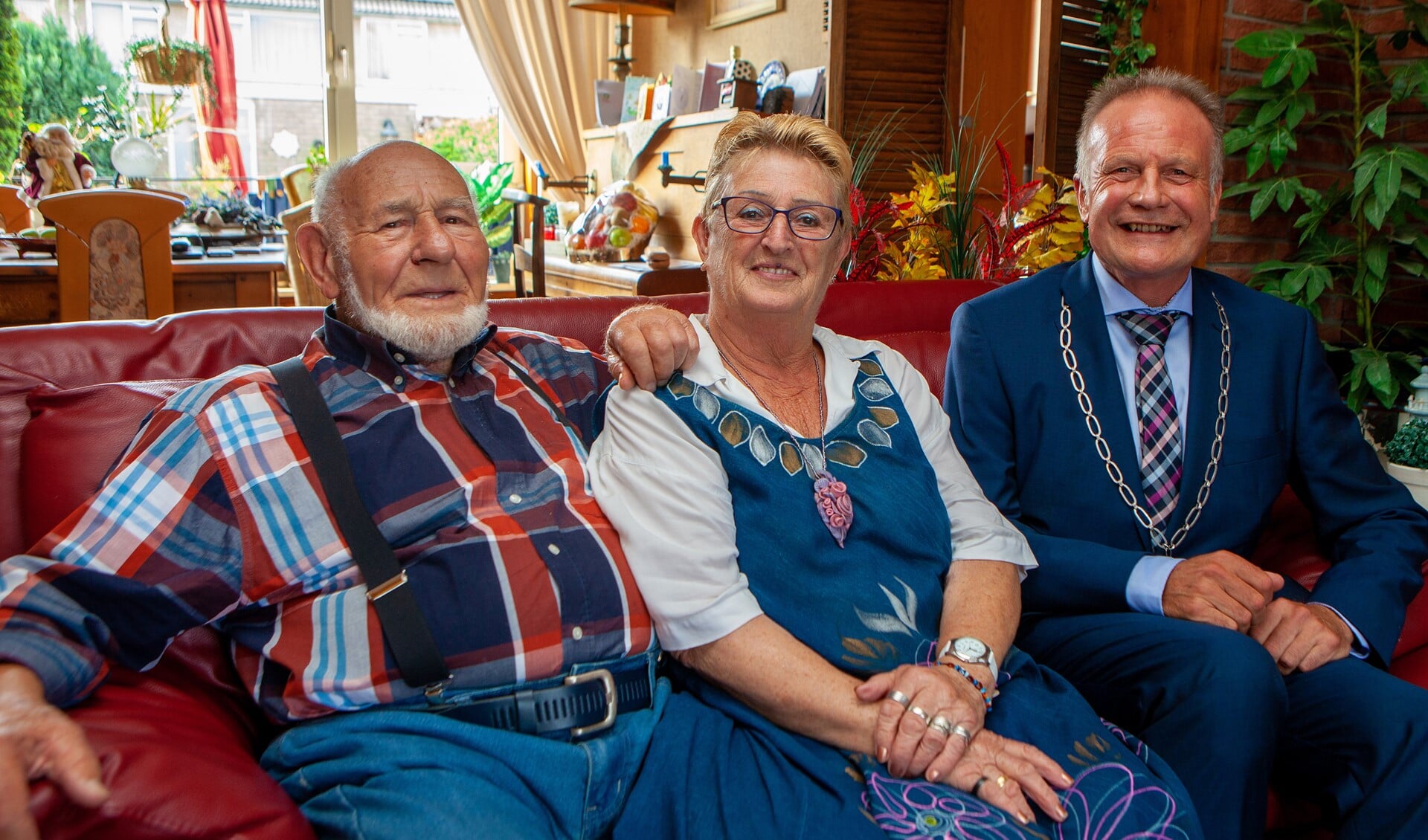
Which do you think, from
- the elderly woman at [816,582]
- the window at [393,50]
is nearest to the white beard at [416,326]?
the elderly woman at [816,582]

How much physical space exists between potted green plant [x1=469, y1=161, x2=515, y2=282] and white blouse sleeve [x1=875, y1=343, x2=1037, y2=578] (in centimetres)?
310

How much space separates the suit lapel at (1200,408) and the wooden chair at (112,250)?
307cm

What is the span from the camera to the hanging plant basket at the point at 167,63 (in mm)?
4504

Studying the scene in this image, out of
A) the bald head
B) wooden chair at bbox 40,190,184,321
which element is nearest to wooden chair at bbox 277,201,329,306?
wooden chair at bbox 40,190,184,321

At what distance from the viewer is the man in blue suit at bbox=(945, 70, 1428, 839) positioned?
4.54 ft

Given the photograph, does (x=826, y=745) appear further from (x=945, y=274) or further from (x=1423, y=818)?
(x=945, y=274)

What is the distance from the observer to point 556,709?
118 centimetres

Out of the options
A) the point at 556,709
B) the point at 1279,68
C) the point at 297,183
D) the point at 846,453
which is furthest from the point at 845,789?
the point at 297,183

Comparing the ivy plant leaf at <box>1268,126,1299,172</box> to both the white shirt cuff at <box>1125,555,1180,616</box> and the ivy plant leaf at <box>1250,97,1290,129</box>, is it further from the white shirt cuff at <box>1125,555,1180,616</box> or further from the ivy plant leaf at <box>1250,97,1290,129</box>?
the white shirt cuff at <box>1125,555,1180,616</box>

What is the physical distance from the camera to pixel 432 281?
142 centimetres

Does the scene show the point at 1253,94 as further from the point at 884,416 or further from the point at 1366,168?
the point at 884,416

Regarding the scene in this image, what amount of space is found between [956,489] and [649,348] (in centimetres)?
49

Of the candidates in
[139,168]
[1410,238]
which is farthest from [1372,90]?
[139,168]

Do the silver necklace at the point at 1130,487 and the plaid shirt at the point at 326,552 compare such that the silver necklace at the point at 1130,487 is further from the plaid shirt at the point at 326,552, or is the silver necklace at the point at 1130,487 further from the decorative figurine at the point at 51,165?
the decorative figurine at the point at 51,165
